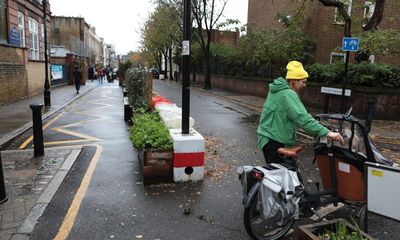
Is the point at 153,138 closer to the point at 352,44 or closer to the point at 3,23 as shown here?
the point at 352,44

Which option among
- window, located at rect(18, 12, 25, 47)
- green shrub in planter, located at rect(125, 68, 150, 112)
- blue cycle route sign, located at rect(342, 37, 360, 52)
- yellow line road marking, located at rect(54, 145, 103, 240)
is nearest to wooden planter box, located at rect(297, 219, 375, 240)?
yellow line road marking, located at rect(54, 145, 103, 240)

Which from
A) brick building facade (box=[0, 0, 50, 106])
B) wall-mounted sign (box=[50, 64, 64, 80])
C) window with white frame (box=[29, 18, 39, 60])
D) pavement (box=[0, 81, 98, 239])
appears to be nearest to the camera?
pavement (box=[0, 81, 98, 239])

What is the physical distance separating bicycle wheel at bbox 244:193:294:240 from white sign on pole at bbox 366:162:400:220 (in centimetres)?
85

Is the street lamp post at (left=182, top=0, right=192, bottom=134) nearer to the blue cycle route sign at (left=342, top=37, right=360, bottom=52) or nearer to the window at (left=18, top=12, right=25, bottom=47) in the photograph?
the blue cycle route sign at (left=342, top=37, right=360, bottom=52)

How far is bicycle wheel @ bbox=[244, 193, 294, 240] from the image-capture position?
12.7 ft

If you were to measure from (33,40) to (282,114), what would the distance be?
2277 cm

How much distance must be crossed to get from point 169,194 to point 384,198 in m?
2.97

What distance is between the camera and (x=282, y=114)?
410 cm

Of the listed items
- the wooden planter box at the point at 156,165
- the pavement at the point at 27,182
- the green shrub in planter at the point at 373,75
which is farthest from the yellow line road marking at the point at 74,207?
the green shrub in planter at the point at 373,75

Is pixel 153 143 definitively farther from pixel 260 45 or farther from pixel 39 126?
pixel 260 45

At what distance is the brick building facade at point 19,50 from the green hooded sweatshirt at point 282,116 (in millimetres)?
14665

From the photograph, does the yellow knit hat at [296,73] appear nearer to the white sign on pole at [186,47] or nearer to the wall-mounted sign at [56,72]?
the white sign on pole at [186,47]

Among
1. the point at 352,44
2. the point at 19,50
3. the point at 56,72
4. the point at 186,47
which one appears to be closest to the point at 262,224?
the point at 186,47

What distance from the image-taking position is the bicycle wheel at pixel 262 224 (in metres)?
3.87
